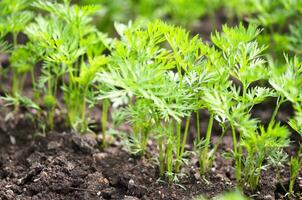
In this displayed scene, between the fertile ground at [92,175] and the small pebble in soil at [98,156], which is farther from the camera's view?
the small pebble in soil at [98,156]

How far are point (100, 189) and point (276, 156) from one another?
711 mm

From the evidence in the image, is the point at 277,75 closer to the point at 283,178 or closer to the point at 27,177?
the point at 283,178

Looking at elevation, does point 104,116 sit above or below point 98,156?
above

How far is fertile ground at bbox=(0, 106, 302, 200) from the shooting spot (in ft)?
6.87

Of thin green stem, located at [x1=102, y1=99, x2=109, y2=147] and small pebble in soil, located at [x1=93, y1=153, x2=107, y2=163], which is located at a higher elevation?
thin green stem, located at [x1=102, y1=99, x2=109, y2=147]

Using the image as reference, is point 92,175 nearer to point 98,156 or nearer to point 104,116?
point 98,156

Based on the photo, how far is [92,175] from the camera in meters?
2.17

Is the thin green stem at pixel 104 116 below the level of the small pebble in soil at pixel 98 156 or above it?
above

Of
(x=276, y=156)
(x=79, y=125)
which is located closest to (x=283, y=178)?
(x=276, y=156)

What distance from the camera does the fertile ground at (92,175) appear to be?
2.09 meters

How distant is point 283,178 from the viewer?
2234 millimetres

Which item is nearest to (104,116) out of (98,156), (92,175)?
(98,156)

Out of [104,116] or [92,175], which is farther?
[104,116]

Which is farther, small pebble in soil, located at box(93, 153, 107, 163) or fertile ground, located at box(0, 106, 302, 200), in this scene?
small pebble in soil, located at box(93, 153, 107, 163)
